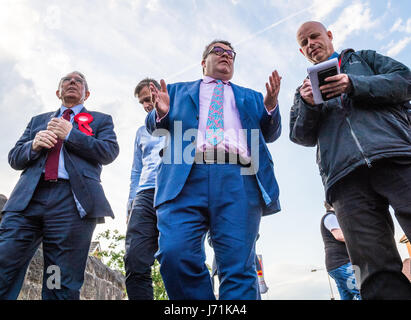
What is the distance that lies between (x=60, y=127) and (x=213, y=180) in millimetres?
1528

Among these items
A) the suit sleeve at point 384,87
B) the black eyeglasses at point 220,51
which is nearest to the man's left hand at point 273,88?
the suit sleeve at point 384,87

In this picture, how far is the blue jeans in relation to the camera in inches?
149

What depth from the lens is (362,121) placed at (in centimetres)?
230

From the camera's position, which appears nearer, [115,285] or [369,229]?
[369,229]

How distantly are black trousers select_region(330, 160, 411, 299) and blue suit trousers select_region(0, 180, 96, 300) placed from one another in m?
1.89

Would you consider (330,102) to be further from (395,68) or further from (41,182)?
(41,182)

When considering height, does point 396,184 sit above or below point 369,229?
above

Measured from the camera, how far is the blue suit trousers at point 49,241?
2.54 metres

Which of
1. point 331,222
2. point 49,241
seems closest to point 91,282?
point 49,241

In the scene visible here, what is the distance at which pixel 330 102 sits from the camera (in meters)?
2.52

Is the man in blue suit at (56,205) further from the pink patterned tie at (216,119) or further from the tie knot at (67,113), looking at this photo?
the pink patterned tie at (216,119)

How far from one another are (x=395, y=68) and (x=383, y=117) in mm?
378

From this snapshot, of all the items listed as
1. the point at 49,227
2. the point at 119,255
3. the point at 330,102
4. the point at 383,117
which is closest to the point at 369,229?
the point at 383,117

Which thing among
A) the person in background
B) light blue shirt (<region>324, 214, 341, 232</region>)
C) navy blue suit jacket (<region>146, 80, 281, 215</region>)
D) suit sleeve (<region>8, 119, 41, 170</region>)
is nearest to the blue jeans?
light blue shirt (<region>324, 214, 341, 232</region>)
